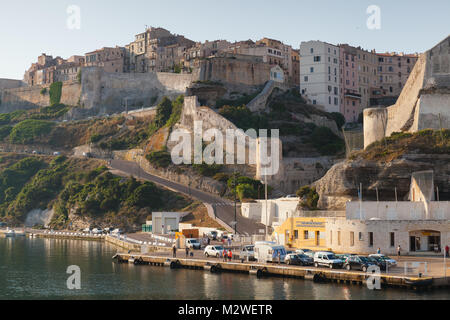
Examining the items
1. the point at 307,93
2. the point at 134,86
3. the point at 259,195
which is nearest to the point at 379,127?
the point at 259,195

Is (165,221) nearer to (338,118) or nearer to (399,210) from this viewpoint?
(399,210)

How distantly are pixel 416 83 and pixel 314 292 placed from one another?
32.6 m

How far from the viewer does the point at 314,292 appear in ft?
122

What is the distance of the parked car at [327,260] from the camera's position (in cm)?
4156

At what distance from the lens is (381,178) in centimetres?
5403

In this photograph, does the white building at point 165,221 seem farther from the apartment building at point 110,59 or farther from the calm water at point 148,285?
the apartment building at point 110,59

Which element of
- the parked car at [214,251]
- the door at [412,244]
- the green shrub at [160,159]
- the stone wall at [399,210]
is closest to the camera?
the door at [412,244]

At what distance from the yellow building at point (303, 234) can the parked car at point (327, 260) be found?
7.26 metres

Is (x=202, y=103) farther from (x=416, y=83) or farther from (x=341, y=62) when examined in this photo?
(x=416, y=83)

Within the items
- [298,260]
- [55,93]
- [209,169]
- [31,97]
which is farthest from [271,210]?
[31,97]

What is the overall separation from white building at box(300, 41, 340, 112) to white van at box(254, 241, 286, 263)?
6365 centimetres

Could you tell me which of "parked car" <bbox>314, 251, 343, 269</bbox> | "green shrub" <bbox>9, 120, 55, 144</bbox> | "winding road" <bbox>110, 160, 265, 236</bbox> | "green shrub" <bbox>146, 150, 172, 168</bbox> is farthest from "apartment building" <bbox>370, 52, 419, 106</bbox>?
"parked car" <bbox>314, 251, 343, 269</bbox>

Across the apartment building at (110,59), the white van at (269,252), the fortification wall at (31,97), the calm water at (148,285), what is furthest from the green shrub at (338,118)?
→ the fortification wall at (31,97)

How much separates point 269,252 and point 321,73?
66.0m
